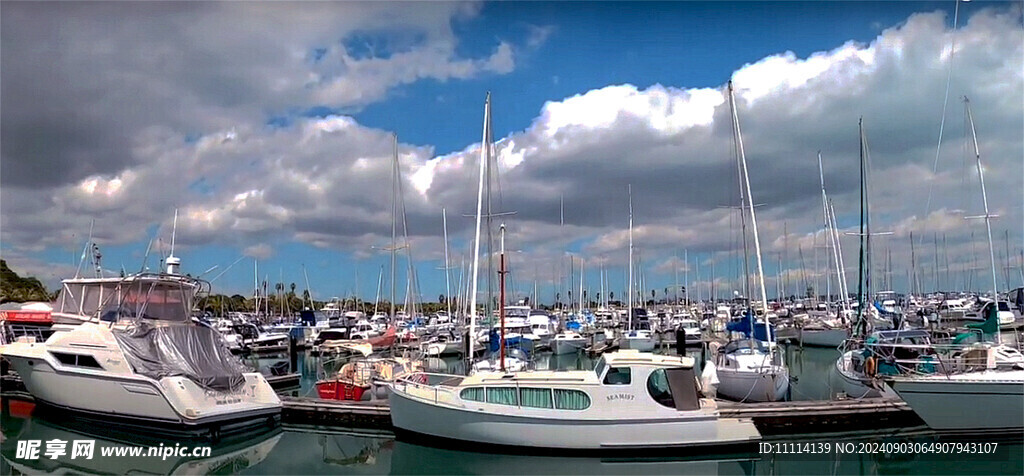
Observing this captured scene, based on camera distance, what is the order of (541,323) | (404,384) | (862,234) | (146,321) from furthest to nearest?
1. (541,323)
2. (862,234)
3. (146,321)
4. (404,384)

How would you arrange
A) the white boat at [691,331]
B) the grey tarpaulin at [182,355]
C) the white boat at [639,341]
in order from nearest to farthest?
the grey tarpaulin at [182,355], the white boat at [639,341], the white boat at [691,331]

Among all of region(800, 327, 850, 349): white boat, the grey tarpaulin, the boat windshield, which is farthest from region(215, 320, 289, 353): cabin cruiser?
region(800, 327, 850, 349): white boat

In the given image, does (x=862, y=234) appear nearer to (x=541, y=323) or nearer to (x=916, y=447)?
(x=916, y=447)

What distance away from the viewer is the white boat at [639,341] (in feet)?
158

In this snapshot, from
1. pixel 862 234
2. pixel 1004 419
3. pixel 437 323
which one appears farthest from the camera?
pixel 437 323

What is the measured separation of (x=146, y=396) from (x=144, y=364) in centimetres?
108

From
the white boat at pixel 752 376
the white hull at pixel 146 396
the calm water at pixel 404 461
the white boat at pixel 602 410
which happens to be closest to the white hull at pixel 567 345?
the white boat at pixel 752 376

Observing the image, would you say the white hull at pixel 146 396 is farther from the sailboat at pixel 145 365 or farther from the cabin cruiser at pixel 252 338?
the cabin cruiser at pixel 252 338

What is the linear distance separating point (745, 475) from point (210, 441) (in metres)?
15.2

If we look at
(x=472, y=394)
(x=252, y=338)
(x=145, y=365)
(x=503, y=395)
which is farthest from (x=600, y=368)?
(x=252, y=338)

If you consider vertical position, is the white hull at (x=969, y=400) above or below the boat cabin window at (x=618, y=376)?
below

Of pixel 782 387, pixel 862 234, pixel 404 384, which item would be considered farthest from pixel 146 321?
pixel 862 234

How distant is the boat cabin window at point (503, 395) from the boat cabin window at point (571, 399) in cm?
110

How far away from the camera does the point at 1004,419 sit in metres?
18.9
